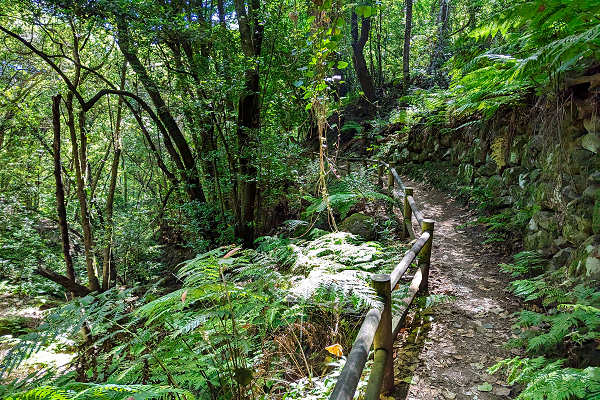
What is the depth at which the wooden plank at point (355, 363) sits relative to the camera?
1.44 metres

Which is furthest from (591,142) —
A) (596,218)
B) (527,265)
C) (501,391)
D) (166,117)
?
(166,117)

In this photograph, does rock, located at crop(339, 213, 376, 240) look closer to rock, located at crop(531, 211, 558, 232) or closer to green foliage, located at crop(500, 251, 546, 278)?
green foliage, located at crop(500, 251, 546, 278)

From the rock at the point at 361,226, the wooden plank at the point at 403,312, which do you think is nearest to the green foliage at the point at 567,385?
the wooden plank at the point at 403,312

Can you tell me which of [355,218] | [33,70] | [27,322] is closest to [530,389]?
[355,218]

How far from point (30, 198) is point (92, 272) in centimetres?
566

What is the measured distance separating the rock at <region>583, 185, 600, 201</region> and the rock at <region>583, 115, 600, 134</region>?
59 cm

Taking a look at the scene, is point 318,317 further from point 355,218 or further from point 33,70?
point 33,70

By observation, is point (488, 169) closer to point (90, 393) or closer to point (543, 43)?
point (543, 43)

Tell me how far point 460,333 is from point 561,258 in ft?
5.43

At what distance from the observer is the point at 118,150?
32.9 ft

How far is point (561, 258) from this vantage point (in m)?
3.80

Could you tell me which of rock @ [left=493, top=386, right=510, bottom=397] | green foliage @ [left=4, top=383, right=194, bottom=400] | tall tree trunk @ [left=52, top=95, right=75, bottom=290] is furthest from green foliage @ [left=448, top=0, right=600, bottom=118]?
tall tree trunk @ [left=52, top=95, right=75, bottom=290]

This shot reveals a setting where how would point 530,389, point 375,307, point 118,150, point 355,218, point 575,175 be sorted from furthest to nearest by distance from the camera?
point 118,150 → point 355,218 → point 575,175 → point 375,307 → point 530,389

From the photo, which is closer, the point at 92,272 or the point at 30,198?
the point at 92,272
